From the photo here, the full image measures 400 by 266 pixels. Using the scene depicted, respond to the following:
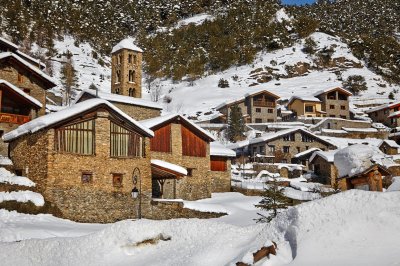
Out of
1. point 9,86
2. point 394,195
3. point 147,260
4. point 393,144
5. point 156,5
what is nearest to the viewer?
point 394,195

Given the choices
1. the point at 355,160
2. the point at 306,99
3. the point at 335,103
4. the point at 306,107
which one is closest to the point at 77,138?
the point at 355,160

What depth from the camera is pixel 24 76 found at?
125 feet

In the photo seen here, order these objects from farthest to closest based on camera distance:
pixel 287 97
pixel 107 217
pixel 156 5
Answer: pixel 156 5 → pixel 287 97 → pixel 107 217

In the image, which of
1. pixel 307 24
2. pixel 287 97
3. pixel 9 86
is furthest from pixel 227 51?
pixel 9 86

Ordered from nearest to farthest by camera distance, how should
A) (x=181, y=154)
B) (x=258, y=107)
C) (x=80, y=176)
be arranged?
(x=80, y=176), (x=181, y=154), (x=258, y=107)

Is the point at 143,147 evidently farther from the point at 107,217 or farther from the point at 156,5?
the point at 156,5

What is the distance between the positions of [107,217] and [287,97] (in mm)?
67364

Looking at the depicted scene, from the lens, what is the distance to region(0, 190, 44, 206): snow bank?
22.7 meters

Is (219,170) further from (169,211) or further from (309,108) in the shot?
(309,108)

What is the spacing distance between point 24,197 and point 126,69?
2742 cm

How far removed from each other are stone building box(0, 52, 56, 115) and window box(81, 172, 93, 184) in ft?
43.7

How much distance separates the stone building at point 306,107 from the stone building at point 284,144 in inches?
761

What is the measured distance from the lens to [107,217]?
2588 centimetres

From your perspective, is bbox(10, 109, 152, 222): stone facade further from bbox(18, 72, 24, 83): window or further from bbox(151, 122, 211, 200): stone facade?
bbox(18, 72, 24, 83): window
